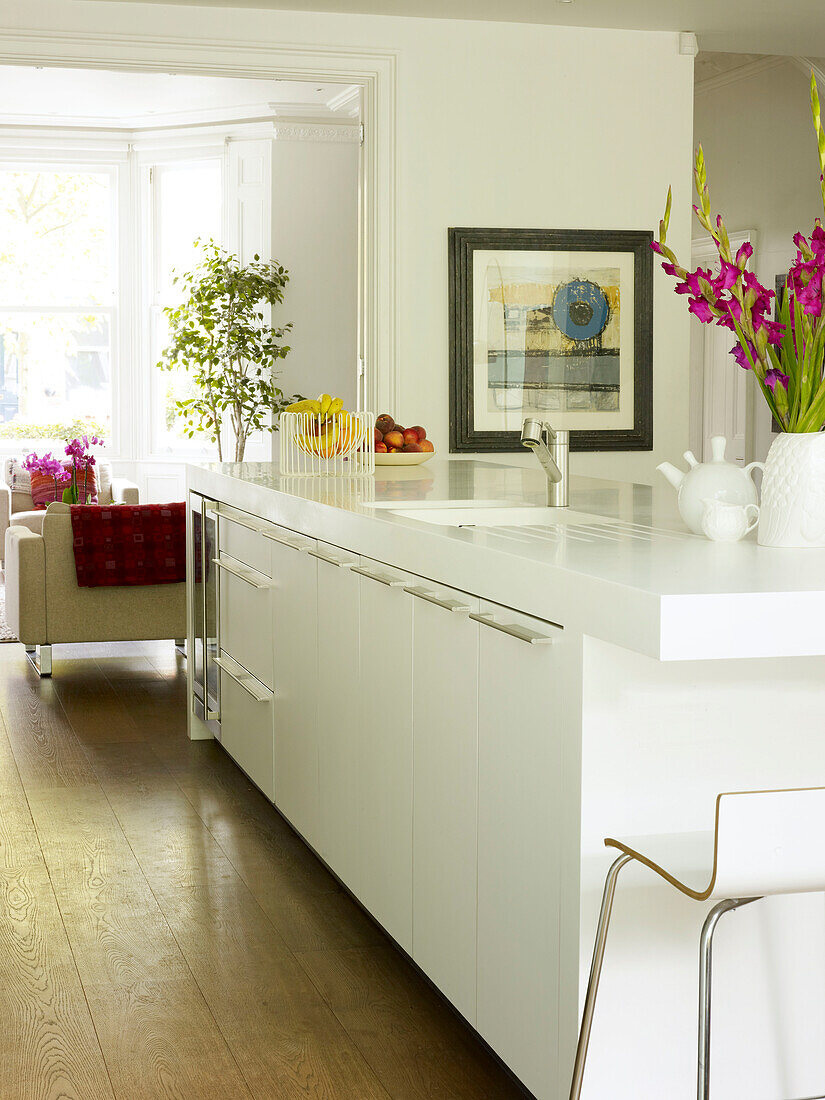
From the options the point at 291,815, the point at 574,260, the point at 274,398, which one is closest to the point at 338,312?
the point at 274,398

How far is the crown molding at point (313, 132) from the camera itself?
28.6ft

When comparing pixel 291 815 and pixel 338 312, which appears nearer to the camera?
pixel 291 815

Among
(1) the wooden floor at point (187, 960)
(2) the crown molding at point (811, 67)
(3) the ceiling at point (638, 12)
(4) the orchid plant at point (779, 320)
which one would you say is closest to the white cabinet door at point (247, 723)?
(1) the wooden floor at point (187, 960)

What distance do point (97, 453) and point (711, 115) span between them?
5.11 m

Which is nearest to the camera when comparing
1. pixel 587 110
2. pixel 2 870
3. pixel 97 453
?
pixel 2 870

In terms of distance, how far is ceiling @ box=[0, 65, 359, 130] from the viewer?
8.19 m

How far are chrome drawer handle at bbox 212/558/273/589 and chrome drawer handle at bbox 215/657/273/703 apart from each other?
0.28m

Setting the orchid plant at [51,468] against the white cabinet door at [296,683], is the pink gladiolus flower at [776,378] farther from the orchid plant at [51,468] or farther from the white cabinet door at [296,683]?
the orchid plant at [51,468]

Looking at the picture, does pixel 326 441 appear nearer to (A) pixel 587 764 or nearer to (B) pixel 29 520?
(A) pixel 587 764

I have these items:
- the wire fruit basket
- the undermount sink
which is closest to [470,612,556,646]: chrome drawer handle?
the undermount sink

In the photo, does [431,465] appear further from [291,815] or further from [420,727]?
[420,727]

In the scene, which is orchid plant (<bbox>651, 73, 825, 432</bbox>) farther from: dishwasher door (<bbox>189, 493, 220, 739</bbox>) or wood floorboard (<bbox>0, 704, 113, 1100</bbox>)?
dishwasher door (<bbox>189, 493, 220, 739</bbox>)

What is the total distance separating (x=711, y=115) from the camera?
805 cm

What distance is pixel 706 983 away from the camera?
1530 millimetres
